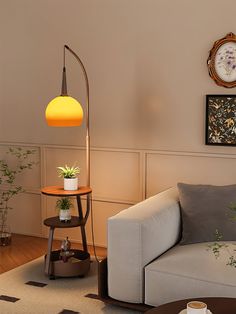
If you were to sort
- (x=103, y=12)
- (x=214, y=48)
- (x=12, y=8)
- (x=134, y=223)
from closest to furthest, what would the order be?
(x=134, y=223), (x=214, y=48), (x=103, y=12), (x=12, y=8)

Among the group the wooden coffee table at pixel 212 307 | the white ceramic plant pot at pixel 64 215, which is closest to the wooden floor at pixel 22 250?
the white ceramic plant pot at pixel 64 215

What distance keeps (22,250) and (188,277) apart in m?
2.08

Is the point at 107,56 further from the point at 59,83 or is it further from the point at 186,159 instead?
the point at 186,159

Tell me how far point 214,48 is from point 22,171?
7.20ft

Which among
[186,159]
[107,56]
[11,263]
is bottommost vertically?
[11,263]

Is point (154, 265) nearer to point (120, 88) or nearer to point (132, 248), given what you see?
point (132, 248)

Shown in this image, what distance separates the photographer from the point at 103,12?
4.76m

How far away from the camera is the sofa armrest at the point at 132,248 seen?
3.44 m

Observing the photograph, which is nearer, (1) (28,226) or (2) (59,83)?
(2) (59,83)

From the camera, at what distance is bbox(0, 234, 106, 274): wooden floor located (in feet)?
15.1

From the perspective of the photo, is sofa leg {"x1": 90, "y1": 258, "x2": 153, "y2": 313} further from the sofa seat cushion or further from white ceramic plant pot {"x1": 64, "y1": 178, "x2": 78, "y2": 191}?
white ceramic plant pot {"x1": 64, "y1": 178, "x2": 78, "y2": 191}

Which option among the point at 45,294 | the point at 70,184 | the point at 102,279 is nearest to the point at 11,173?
the point at 70,184

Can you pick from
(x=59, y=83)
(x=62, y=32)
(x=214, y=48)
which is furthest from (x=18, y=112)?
(x=214, y=48)

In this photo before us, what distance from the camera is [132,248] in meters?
3.45
